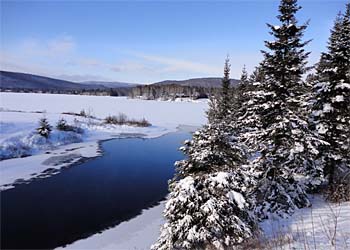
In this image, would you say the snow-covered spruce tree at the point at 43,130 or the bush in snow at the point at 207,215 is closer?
the bush in snow at the point at 207,215

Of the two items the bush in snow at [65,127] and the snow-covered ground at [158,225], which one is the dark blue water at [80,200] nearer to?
the snow-covered ground at [158,225]

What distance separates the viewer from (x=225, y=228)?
6.24 meters

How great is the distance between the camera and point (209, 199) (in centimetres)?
637

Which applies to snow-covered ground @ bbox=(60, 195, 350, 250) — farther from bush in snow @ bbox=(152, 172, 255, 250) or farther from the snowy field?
bush in snow @ bbox=(152, 172, 255, 250)

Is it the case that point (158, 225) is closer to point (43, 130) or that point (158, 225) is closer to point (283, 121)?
point (283, 121)

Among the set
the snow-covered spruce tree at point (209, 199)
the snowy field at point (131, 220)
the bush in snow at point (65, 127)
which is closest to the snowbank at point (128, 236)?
the snowy field at point (131, 220)

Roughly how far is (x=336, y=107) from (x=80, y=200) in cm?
1204

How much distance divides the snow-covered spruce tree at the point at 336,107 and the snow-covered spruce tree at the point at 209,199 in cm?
609

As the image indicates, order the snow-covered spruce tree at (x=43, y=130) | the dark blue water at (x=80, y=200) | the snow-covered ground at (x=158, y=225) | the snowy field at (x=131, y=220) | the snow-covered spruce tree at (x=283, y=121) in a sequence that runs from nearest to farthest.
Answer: the snowy field at (x=131, y=220) → the snow-covered ground at (x=158, y=225) → the snow-covered spruce tree at (x=283, y=121) → the dark blue water at (x=80, y=200) → the snow-covered spruce tree at (x=43, y=130)

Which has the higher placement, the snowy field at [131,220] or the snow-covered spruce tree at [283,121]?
the snow-covered spruce tree at [283,121]

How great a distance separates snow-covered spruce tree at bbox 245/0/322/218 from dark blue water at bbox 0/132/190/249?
20.2 ft

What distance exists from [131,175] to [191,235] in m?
12.7

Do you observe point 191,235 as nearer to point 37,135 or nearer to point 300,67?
point 300,67

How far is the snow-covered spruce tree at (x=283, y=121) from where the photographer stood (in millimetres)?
10086
